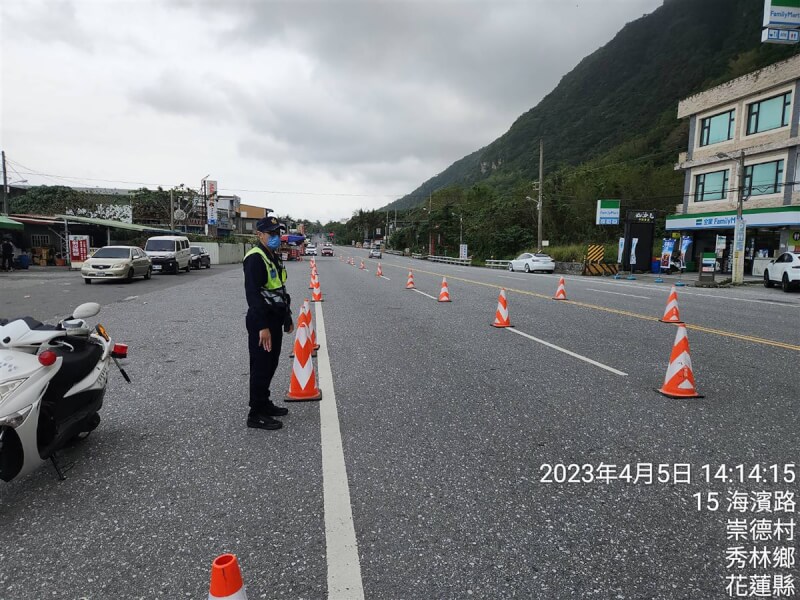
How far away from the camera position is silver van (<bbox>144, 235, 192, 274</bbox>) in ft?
84.6

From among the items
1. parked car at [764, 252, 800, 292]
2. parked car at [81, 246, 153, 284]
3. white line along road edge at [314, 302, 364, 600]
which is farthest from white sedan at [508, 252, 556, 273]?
white line along road edge at [314, 302, 364, 600]

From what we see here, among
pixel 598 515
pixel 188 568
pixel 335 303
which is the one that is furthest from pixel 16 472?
pixel 335 303

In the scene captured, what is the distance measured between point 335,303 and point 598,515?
37.7 feet

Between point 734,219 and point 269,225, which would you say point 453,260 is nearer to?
point 734,219

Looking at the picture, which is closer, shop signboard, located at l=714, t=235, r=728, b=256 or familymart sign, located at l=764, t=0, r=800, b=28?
familymart sign, located at l=764, t=0, r=800, b=28

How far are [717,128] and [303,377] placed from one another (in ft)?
129

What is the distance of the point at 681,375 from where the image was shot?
5457 millimetres

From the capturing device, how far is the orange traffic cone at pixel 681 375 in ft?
17.7

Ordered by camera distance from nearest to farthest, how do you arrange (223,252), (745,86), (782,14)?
(782,14) → (745,86) → (223,252)

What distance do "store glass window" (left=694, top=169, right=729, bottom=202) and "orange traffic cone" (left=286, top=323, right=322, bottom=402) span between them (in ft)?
119

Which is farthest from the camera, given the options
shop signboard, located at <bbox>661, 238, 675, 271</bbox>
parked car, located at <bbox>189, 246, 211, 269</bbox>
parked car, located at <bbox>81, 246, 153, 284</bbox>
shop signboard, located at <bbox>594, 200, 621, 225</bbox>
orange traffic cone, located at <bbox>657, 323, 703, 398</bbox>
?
shop signboard, located at <bbox>594, 200, 621, 225</bbox>

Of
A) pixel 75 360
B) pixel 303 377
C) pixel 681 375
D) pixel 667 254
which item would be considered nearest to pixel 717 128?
pixel 667 254

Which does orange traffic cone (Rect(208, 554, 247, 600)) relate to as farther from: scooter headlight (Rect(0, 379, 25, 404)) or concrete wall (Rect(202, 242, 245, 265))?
concrete wall (Rect(202, 242, 245, 265))

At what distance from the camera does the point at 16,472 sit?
10.2 ft
